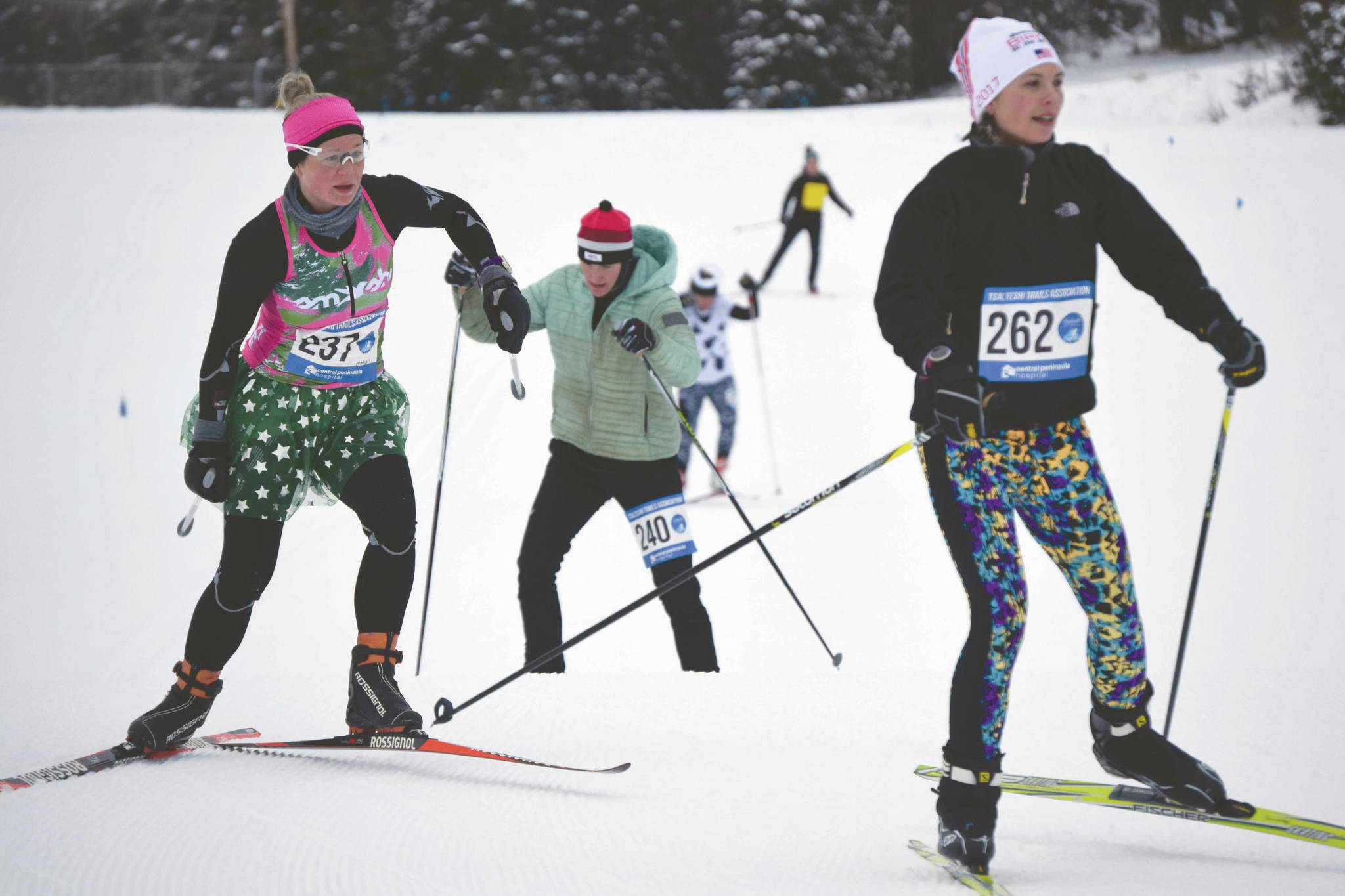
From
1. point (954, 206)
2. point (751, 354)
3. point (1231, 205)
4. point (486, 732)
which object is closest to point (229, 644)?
point (486, 732)

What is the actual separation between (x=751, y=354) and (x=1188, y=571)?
21.2ft

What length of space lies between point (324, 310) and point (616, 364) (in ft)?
4.50

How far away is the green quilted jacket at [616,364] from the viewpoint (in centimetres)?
422

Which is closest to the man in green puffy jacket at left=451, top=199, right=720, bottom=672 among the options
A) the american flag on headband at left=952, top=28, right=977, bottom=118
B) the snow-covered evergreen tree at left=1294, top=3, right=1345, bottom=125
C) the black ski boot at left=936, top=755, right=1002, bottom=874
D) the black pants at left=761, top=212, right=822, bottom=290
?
the american flag on headband at left=952, top=28, right=977, bottom=118

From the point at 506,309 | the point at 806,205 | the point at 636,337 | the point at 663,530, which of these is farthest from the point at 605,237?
the point at 806,205

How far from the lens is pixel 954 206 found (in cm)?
256

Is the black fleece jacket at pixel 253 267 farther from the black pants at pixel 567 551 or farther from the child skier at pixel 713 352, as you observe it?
the child skier at pixel 713 352

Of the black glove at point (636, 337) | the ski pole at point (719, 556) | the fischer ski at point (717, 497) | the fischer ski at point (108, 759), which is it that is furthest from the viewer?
the fischer ski at point (717, 497)

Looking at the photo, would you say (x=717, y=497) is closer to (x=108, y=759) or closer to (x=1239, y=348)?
(x=108, y=759)

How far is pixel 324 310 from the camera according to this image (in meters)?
3.04

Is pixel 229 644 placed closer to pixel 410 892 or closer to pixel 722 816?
pixel 410 892

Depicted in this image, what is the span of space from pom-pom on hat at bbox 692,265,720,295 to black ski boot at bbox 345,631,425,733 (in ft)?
16.7

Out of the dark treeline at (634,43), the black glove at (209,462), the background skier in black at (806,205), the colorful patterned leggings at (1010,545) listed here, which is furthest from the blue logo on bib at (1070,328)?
the dark treeline at (634,43)

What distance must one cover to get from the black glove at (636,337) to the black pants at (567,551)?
0.46 meters
